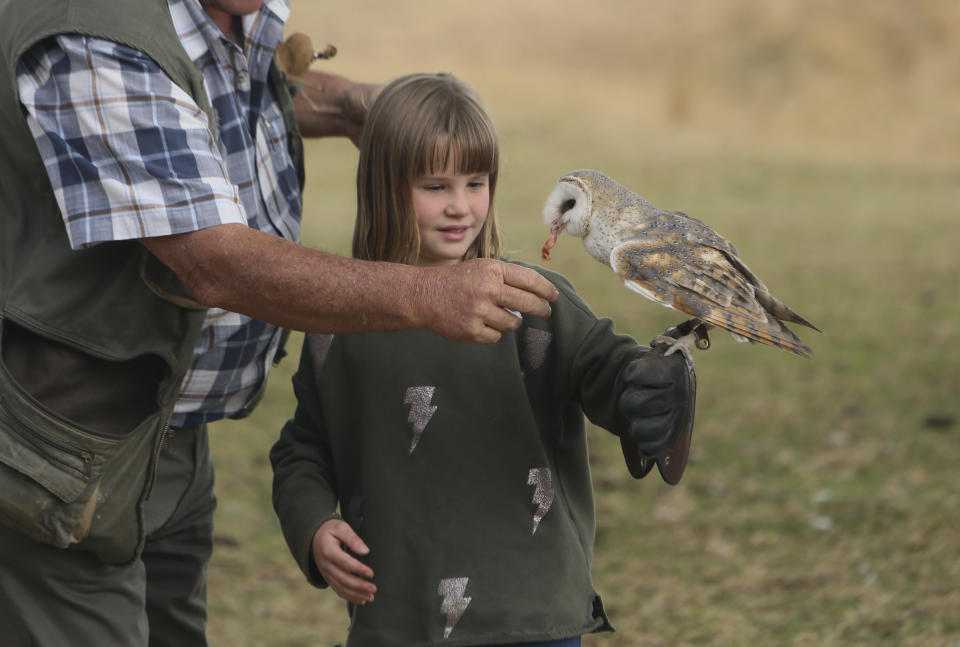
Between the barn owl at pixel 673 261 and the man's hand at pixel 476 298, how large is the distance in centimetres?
17

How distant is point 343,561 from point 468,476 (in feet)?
1.04

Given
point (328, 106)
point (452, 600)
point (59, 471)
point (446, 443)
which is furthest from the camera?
point (328, 106)

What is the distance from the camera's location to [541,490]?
2.34m

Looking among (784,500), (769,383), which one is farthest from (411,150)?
(769,383)

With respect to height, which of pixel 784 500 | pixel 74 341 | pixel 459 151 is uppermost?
pixel 459 151

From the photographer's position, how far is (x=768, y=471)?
5.39m

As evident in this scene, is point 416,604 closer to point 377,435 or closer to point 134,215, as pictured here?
point 377,435

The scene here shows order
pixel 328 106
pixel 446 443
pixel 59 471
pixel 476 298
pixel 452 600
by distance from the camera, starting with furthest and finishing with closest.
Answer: pixel 328 106
pixel 446 443
pixel 452 600
pixel 59 471
pixel 476 298

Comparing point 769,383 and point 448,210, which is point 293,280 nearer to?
point 448,210

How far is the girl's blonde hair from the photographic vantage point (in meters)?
2.41

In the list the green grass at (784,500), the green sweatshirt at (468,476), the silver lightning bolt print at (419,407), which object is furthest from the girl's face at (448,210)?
the green grass at (784,500)

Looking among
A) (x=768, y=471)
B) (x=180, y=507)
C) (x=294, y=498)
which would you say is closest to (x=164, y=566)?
(x=180, y=507)

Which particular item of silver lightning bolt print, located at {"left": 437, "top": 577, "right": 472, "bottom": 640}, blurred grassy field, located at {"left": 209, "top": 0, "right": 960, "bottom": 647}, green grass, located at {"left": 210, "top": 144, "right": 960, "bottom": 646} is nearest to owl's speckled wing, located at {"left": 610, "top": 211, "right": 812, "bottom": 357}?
silver lightning bolt print, located at {"left": 437, "top": 577, "right": 472, "bottom": 640}

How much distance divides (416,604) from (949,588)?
8.03ft
